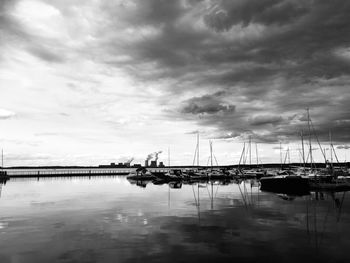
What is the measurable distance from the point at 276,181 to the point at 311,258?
48.7m

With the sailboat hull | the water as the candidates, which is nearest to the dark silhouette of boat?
the sailboat hull

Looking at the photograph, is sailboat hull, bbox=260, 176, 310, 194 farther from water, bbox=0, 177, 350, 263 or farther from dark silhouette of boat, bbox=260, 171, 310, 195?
water, bbox=0, 177, 350, 263

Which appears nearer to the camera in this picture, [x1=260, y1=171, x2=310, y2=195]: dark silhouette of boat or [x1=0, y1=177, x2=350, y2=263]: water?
[x1=0, y1=177, x2=350, y2=263]: water

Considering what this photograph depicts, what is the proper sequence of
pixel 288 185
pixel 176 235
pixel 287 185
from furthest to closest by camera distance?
pixel 287 185 → pixel 288 185 → pixel 176 235

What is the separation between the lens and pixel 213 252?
1816 cm

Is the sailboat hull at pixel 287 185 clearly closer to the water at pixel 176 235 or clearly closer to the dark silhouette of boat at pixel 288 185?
the dark silhouette of boat at pixel 288 185

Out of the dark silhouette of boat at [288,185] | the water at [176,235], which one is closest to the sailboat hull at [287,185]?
the dark silhouette of boat at [288,185]

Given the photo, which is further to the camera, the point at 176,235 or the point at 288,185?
the point at 288,185

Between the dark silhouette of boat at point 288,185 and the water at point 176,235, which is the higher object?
the dark silhouette of boat at point 288,185

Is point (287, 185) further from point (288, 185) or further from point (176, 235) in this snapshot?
point (176, 235)

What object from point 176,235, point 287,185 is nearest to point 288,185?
point 287,185

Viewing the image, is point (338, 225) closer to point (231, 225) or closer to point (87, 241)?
point (231, 225)

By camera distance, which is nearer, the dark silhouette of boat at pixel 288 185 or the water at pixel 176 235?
the water at pixel 176 235

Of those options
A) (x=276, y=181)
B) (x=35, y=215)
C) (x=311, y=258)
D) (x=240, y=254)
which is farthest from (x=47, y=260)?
(x=276, y=181)
